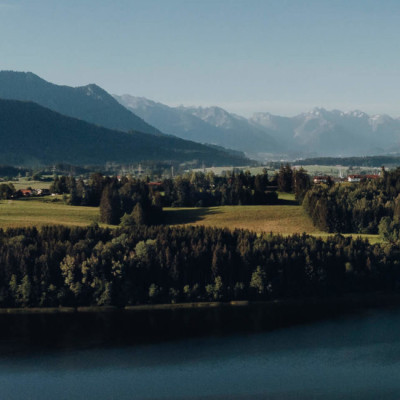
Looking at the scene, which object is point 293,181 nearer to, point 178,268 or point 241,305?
point 178,268

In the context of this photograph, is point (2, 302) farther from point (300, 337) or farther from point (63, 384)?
point (300, 337)

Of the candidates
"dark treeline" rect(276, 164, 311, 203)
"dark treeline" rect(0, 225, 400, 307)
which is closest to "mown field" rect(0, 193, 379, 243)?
"dark treeline" rect(276, 164, 311, 203)

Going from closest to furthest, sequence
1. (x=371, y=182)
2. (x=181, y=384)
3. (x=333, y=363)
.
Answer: (x=181, y=384)
(x=333, y=363)
(x=371, y=182)

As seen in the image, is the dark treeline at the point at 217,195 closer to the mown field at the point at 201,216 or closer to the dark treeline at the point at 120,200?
the mown field at the point at 201,216

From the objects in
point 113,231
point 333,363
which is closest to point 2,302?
point 113,231

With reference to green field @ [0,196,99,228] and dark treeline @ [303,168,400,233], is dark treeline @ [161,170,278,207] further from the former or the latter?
green field @ [0,196,99,228]

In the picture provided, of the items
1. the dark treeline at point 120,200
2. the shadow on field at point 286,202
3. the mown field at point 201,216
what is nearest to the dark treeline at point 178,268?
the mown field at point 201,216
